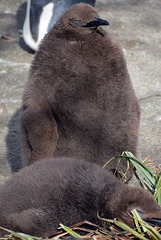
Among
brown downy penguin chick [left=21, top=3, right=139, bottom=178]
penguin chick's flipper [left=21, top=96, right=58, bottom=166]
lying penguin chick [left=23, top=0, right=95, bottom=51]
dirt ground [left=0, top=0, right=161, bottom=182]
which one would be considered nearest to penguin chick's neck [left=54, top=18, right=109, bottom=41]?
brown downy penguin chick [left=21, top=3, right=139, bottom=178]

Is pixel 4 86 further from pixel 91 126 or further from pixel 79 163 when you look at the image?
pixel 79 163

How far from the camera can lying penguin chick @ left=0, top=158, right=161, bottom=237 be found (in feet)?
5.25

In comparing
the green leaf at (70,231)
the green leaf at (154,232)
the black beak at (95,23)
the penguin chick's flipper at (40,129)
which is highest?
the black beak at (95,23)

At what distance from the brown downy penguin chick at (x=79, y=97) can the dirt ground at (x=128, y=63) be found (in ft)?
1.93

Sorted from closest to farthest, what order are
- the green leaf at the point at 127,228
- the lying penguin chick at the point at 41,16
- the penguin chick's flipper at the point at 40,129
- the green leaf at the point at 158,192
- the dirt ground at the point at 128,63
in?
the green leaf at the point at 127,228 → the green leaf at the point at 158,192 → the penguin chick's flipper at the point at 40,129 → the dirt ground at the point at 128,63 → the lying penguin chick at the point at 41,16

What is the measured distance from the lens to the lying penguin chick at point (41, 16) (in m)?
4.61

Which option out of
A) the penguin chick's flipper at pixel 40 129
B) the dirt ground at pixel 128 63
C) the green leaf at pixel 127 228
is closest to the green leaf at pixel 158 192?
the green leaf at pixel 127 228

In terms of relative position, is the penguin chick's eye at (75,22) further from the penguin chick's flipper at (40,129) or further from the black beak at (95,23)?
the penguin chick's flipper at (40,129)

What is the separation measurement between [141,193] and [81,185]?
0.25m

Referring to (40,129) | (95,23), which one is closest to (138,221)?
(40,129)

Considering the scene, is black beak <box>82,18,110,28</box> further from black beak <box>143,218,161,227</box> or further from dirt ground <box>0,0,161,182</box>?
black beak <box>143,218,161,227</box>

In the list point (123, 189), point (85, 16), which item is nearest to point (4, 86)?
point (85, 16)

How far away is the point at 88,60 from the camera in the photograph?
7.91ft

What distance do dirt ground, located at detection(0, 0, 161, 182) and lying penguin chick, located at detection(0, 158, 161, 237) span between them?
1066 millimetres
